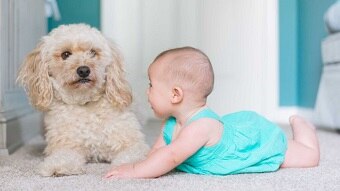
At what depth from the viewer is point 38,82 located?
163 centimetres

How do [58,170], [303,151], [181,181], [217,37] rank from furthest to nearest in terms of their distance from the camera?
1. [217,37]
2. [303,151]
3. [58,170]
4. [181,181]

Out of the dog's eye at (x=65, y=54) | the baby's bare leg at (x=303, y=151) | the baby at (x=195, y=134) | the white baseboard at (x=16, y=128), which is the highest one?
the dog's eye at (x=65, y=54)

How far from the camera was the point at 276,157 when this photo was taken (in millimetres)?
1388

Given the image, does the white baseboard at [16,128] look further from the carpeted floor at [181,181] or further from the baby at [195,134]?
the baby at [195,134]

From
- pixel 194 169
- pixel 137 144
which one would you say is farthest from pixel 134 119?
pixel 194 169

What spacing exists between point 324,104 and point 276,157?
5.17 ft

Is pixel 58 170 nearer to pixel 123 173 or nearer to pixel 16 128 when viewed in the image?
pixel 123 173

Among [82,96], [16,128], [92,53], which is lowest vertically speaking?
[16,128]

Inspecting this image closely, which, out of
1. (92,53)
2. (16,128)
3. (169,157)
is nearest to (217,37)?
(16,128)

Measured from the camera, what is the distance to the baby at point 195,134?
125 centimetres

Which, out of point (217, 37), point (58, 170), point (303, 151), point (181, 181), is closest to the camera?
point (181, 181)

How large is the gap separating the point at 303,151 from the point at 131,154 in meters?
0.49

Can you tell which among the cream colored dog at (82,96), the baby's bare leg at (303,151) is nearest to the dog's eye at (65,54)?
the cream colored dog at (82,96)

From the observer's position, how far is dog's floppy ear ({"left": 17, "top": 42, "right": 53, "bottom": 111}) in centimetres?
163
